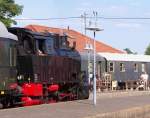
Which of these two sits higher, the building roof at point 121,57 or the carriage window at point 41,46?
the building roof at point 121,57

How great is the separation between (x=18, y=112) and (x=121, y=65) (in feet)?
106

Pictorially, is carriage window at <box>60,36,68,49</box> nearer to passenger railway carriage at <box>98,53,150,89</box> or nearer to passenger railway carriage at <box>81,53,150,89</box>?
passenger railway carriage at <box>81,53,150,89</box>

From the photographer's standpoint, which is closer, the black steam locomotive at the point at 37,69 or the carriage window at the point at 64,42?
the black steam locomotive at the point at 37,69

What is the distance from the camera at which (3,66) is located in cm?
1939

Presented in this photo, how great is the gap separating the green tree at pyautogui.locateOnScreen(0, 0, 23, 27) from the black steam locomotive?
1082 centimetres

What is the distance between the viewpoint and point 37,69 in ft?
73.9

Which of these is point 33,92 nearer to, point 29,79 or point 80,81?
point 29,79

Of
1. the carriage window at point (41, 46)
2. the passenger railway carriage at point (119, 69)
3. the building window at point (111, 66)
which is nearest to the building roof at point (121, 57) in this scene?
the passenger railway carriage at point (119, 69)

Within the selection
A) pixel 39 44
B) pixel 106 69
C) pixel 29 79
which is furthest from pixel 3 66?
pixel 106 69

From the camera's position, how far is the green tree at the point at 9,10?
36.6 m

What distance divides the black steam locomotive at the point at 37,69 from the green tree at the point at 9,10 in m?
10.8

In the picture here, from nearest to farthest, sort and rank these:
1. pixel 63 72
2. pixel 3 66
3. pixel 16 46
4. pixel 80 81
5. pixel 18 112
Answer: pixel 18 112
pixel 3 66
pixel 16 46
pixel 63 72
pixel 80 81

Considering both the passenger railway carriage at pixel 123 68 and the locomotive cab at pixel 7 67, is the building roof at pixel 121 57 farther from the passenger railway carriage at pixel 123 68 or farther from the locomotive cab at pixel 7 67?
the locomotive cab at pixel 7 67

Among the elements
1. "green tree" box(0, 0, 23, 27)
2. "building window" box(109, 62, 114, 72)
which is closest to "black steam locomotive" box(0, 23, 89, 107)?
"green tree" box(0, 0, 23, 27)
